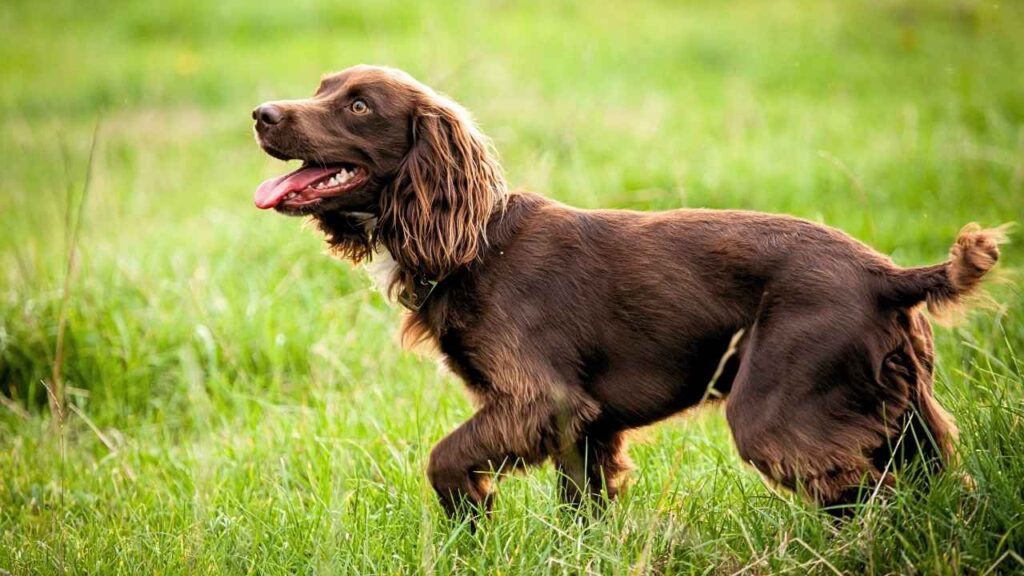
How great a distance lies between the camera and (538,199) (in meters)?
3.47

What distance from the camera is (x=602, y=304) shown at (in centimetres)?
323

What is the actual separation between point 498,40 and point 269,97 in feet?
9.35

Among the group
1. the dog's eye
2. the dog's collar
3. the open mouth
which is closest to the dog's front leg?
the dog's collar

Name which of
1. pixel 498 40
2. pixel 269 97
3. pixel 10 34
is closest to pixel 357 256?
pixel 269 97

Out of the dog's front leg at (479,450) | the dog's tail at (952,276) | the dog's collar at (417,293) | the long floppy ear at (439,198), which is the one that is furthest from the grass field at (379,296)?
the long floppy ear at (439,198)

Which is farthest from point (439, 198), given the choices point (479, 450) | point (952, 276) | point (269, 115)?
point (952, 276)

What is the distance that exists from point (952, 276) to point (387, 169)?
1789 mm

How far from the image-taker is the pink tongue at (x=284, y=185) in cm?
322

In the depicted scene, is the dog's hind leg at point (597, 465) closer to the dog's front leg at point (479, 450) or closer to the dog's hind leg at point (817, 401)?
the dog's front leg at point (479, 450)

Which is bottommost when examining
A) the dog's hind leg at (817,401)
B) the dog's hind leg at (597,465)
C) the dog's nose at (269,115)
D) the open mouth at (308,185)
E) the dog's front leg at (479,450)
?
the dog's hind leg at (597,465)

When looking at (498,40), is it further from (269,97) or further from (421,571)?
(421,571)

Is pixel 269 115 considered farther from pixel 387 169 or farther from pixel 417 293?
pixel 417 293

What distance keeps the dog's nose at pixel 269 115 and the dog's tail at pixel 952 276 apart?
1.95 metres

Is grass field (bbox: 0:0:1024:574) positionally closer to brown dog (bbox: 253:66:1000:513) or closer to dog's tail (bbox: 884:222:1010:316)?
brown dog (bbox: 253:66:1000:513)
